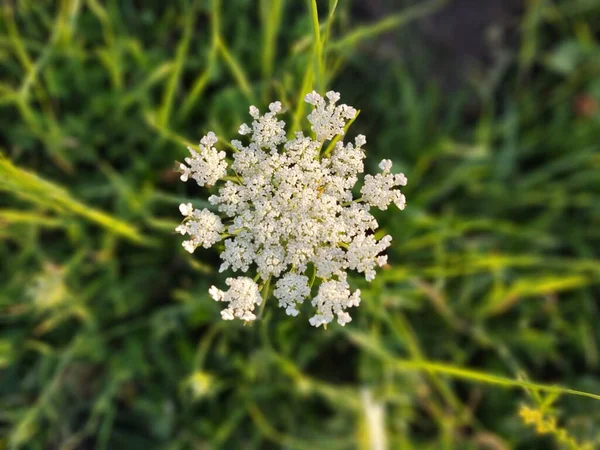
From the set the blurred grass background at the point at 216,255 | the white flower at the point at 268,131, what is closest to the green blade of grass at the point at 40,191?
the blurred grass background at the point at 216,255

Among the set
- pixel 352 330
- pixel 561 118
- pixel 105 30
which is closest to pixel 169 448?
pixel 352 330

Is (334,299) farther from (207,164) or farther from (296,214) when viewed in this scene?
(207,164)

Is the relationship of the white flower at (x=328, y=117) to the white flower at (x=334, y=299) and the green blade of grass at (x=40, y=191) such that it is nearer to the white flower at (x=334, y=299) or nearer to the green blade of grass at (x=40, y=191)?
the white flower at (x=334, y=299)

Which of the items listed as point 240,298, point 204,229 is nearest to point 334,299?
point 240,298

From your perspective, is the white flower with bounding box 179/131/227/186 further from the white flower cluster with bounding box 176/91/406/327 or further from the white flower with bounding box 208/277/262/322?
the white flower with bounding box 208/277/262/322

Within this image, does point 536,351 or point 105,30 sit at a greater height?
point 105,30

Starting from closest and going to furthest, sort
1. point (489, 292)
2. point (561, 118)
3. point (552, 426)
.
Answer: point (552, 426) → point (489, 292) → point (561, 118)

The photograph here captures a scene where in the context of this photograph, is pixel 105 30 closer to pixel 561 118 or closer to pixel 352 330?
pixel 352 330

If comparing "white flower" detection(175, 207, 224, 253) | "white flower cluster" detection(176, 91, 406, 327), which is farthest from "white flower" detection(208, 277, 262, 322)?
"white flower" detection(175, 207, 224, 253)

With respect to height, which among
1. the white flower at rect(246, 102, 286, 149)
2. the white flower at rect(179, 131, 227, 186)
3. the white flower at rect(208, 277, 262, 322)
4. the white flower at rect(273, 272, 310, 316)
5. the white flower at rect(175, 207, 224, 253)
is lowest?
the white flower at rect(208, 277, 262, 322)
